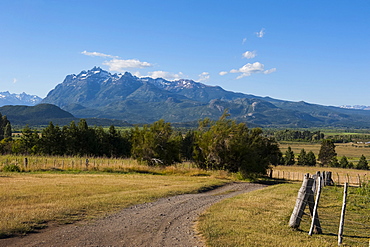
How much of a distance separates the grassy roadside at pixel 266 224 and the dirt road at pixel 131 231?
0.80 m

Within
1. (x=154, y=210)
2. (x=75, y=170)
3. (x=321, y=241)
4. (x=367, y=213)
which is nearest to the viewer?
(x=321, y=241)

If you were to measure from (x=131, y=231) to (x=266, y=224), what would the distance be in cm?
530

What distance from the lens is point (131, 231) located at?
11633mm

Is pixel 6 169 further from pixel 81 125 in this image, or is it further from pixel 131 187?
pixel 81 125

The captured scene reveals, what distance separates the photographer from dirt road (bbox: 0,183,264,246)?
10258 millimetres

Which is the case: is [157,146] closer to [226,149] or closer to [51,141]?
[226,149]

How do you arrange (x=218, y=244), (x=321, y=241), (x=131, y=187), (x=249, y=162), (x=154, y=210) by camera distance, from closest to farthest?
(x=218, y=244) < (x=321, y=241) < (x=154, y=210) < (x=131, y=187) < (x=249, y=162)

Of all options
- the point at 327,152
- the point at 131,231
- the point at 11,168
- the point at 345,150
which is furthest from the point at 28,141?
the point at 345,150

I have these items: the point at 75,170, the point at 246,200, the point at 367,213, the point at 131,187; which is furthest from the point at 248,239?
the point at 75,170

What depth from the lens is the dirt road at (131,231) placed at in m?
10.3

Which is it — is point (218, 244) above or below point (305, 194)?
below

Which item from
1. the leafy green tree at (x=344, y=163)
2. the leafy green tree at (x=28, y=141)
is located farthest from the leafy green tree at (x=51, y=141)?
the leafy green tree at (x=344, y=163)

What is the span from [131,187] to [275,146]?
1414 inches

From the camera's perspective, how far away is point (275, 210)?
16125 millimetres
